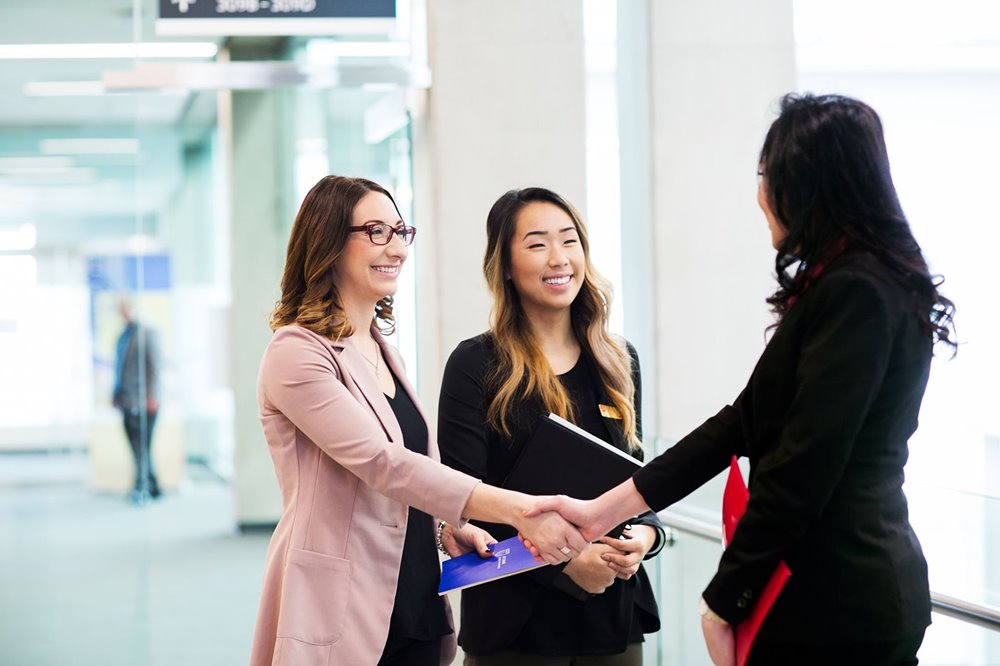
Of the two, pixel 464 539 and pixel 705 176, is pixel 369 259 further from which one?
pixel 705 176

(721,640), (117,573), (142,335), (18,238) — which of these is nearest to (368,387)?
(721,640)

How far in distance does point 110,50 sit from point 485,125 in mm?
1801

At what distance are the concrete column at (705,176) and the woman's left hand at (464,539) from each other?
258 centimetres

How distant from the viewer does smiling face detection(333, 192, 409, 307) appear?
2.42 m

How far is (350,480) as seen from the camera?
227 cm

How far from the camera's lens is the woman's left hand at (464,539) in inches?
99.3

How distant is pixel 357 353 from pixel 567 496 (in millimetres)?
599

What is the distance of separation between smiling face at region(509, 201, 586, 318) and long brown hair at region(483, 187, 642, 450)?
21 millimetres

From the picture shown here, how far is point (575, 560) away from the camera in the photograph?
8.32ft

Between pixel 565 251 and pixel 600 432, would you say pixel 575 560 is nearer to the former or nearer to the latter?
pixel 600 432

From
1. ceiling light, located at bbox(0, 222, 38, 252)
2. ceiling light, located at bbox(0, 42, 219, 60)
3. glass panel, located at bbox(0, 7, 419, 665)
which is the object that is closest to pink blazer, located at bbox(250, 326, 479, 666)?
glass panel, located at bbox(0, 7, 419, 665)

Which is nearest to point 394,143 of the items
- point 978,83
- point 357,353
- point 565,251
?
point 565,251

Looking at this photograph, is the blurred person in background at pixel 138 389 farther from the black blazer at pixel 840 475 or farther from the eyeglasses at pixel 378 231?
Answer: the black blazer at pixel 840 475

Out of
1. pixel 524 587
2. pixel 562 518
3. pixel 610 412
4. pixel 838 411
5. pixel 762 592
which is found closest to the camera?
pixel 838 411
